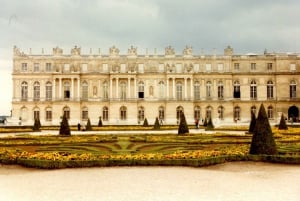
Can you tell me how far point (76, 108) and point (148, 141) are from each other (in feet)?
111

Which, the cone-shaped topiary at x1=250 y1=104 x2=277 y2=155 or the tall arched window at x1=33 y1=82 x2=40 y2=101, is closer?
the cone-shaped topiary at x1=250 y1=104 x2=277 y2=155

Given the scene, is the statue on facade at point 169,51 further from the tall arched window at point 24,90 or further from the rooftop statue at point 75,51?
the tall arched window at point 24,90

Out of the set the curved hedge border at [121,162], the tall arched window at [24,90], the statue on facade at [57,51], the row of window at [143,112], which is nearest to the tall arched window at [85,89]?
the row of window at [143,112]

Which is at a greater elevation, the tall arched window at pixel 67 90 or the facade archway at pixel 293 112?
the tall arched window at pixel 67 90

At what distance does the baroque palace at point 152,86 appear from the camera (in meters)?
A: 53.5

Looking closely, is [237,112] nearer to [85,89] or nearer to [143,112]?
[143,112]

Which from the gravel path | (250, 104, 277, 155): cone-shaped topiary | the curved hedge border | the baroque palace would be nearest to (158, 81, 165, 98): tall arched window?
the baroque palace

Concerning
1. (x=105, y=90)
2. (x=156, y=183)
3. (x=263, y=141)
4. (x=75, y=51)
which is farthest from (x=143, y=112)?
(x=156, y=183)

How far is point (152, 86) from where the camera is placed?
54312 millimetres

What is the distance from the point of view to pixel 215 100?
54531 millimetres

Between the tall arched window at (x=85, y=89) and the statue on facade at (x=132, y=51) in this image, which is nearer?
the tall arched window at (x=85, y=89)

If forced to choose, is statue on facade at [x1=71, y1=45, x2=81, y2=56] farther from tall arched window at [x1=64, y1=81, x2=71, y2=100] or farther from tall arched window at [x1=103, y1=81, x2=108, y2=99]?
tall arched window at [x1=103, y1=81, x2=108, y2=99]

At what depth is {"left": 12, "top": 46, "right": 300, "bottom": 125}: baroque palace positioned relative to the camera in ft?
175

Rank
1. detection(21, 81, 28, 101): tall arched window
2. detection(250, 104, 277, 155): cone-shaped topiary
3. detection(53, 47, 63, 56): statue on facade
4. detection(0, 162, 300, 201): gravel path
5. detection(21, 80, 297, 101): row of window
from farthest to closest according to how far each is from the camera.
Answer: detection(53, 47, 63, 56): statue on facade < detection(21, 80, 297, 101): row of window < detection(21, 81, 28, 101): tall arched window < detection(250, 104, 277, 155): cone-shaped topiary < detection(0, 162, 300, 201): gravel path
